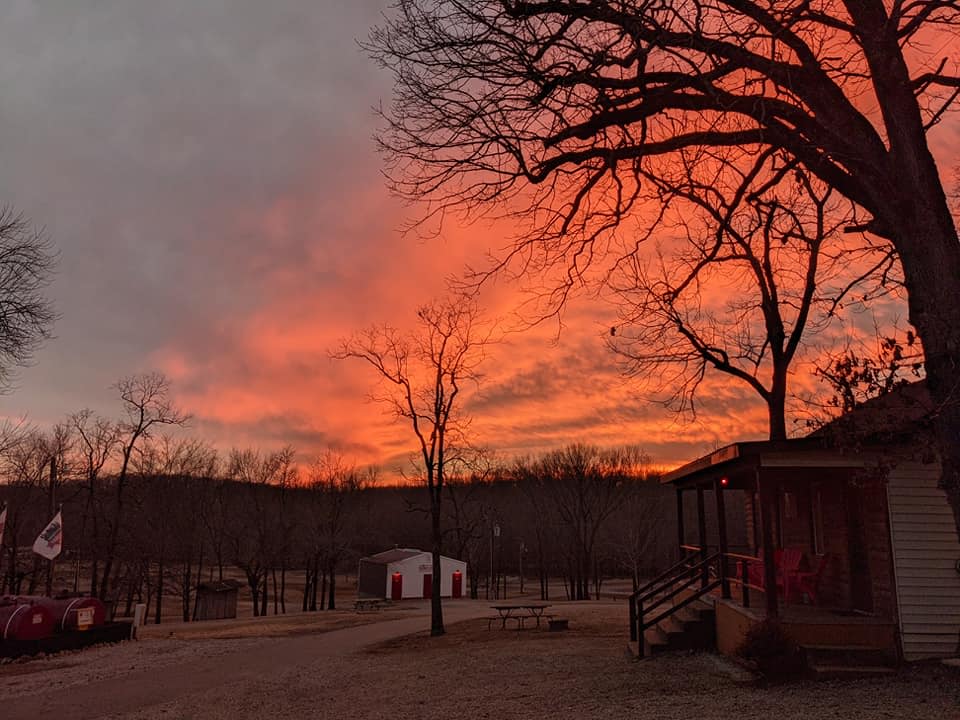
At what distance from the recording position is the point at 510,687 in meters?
11.5

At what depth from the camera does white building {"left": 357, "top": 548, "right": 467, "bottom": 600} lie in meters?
57.5

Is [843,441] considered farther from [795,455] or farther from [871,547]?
[871,547]

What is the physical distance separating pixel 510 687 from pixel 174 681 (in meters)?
7.24

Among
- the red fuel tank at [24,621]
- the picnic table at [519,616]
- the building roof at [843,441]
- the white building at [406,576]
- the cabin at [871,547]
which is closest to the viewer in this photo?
the building roof at [843,441]

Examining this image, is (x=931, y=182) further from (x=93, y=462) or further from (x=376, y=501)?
(x=376, y=501)

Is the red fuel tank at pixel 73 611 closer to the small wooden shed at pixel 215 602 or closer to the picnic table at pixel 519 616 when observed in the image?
the picnic table at pixel 519 616

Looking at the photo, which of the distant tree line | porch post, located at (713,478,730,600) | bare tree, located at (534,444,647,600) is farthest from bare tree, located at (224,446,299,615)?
porch post, located at (713,478,730,600)

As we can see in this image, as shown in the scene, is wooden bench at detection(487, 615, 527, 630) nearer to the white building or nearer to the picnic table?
Result: the picnic table

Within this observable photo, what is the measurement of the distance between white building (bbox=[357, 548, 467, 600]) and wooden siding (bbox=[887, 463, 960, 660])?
48.3 metres

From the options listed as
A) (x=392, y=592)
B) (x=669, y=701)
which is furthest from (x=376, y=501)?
(x=669, y=701)

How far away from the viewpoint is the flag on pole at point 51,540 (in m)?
21.8

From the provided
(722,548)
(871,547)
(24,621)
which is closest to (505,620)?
(722,548)

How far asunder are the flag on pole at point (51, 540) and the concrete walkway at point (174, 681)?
6995 mm

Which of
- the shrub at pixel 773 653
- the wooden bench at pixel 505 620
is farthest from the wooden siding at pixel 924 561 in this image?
the wooden bench at pixel 505 620
